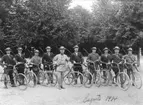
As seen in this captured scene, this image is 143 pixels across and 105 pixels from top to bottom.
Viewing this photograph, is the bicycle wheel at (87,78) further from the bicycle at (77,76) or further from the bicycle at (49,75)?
the bicycle at (49,75)

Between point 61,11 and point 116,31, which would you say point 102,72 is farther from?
point 61,11

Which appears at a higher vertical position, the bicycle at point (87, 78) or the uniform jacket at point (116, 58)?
the uniform jacket at point (116, 58)

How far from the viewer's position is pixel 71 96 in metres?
7.15

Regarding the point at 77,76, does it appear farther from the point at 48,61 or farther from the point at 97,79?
the point at 48,61

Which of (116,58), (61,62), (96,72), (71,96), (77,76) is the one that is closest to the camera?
(71,96)

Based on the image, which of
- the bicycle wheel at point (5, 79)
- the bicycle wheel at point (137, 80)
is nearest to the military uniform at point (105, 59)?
the bicycle wheel at point (137, 80)

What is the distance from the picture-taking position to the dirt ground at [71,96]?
20.7 ft

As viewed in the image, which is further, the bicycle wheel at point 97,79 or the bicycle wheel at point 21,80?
the bicycle wheel at point 97,79

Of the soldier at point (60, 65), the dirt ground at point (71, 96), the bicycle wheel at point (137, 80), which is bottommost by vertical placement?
the dirt ground at point (71, 96)

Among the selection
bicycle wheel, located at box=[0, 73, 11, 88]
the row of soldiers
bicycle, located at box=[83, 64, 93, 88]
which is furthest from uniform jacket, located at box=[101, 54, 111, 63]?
bicycle wheel, located at box=[0, 73, 11, 88]

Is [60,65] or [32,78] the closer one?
[60,65]

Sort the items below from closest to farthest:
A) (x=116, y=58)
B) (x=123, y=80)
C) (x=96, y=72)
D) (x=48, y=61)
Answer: (x=123, y=80)
(x=116, y=58)
(x=96, y=72)
(x=48, y=61)

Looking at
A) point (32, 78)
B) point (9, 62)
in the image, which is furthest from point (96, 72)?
point (9, 62)

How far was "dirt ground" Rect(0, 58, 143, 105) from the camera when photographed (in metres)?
6.32
